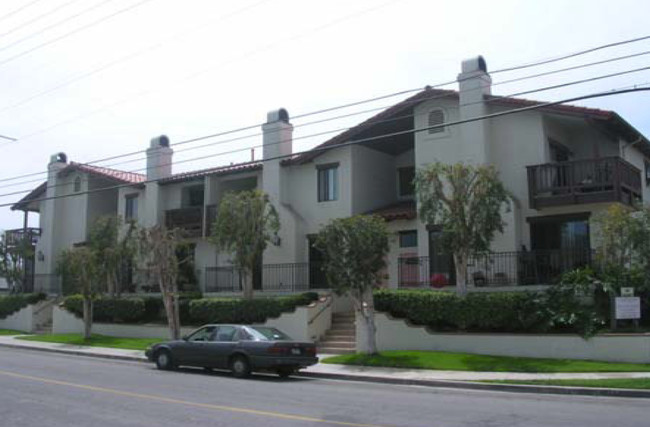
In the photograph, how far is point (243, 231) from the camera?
26.0 meters

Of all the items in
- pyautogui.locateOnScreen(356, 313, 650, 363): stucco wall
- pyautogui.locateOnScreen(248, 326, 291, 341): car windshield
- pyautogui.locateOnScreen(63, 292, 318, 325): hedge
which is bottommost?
pyautogui.locateOnScreen(356, 313, 650, 363): stucco wall

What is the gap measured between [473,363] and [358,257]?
4.43m

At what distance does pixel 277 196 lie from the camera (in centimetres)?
2994

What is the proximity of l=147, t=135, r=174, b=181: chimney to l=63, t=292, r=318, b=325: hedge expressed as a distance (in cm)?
699

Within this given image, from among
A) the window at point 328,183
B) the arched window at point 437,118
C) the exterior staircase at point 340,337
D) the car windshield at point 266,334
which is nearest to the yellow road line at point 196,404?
the car windshield at point 266,334

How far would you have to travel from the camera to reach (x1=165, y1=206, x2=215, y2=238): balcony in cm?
3191

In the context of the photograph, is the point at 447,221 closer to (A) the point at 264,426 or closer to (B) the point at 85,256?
(A) the point at 264,426

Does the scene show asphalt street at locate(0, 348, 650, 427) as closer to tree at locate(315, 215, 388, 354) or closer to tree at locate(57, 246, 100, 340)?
tree at locate(315, 215, 388, 354)

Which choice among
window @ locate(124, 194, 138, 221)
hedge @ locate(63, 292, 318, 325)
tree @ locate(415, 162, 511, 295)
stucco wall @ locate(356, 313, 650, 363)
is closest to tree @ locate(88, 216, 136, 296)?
hedge @ locate(63, 292, 318, 325)

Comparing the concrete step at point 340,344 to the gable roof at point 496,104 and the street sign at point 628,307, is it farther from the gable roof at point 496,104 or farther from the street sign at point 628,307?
the street sign at point 628,307

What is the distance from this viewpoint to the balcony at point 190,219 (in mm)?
31906

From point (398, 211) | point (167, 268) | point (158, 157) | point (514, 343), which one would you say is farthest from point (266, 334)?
point (158, 157)

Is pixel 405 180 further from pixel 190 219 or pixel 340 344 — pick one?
pixel 190 219

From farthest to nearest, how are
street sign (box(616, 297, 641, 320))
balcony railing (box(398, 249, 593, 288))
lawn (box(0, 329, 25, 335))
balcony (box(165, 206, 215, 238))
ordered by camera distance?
lawn (box(0, 329, 25, 335)) < balcony (box(165, 206, 215, 238)) < balcony railing (box(398, 249, 593, 288)) < street sign (box(616, 297, 641, 320))
